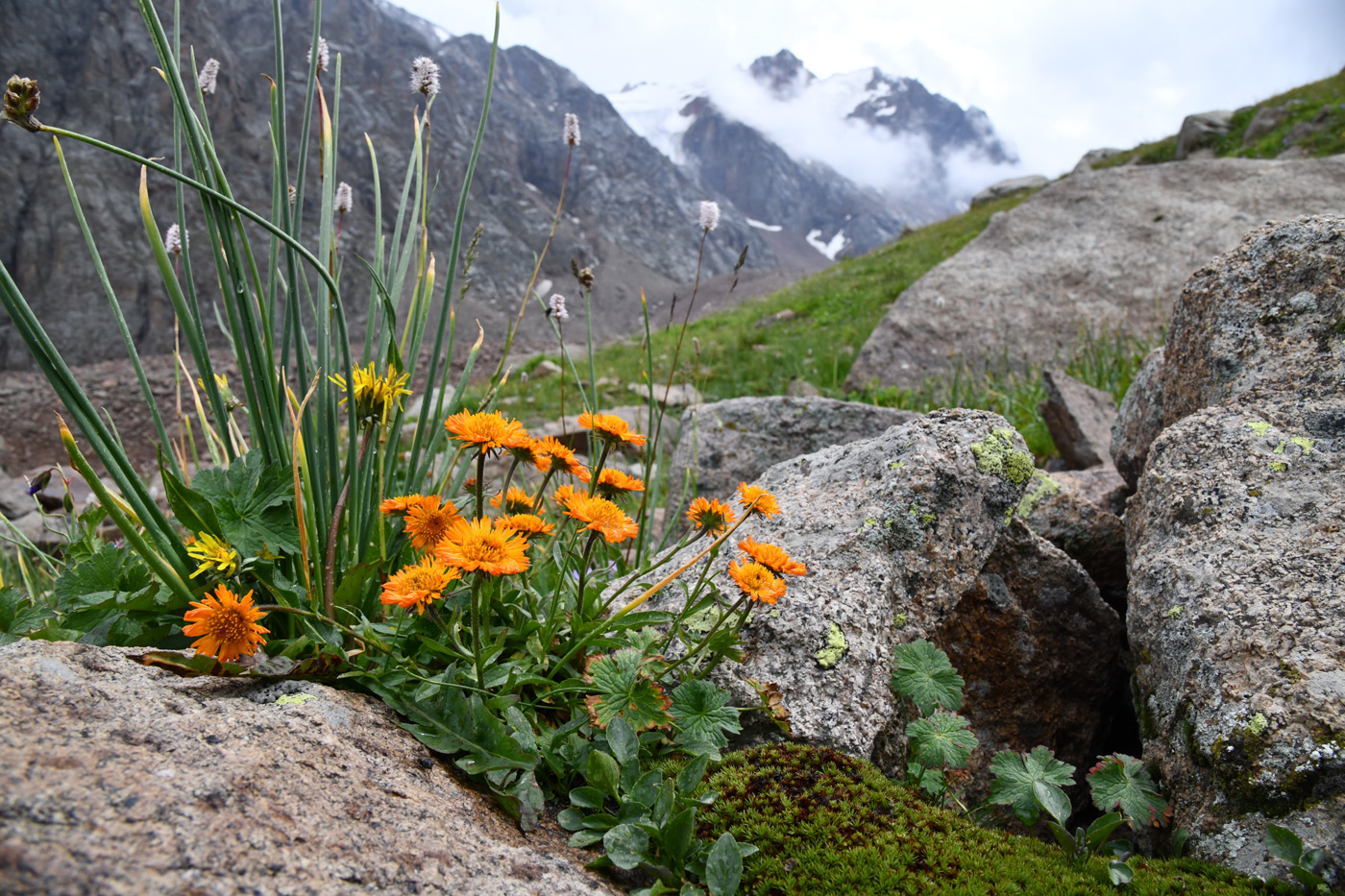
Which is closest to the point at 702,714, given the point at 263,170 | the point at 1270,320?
the point at 1270,320

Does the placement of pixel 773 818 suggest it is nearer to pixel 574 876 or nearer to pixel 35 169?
pixel 574 876

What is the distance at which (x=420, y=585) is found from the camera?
131 centimetres

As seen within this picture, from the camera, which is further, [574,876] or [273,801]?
[574,876]

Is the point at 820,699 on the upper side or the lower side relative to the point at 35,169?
lower

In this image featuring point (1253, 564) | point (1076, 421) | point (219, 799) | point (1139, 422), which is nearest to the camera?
point (219, 799)

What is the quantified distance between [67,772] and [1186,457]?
252 cm

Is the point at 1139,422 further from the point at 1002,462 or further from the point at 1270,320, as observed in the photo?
the point at 1002,462

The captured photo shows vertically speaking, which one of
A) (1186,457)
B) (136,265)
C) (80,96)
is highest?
(80,96)

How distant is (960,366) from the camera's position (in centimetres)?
764

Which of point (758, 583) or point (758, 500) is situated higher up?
point (758, 500)

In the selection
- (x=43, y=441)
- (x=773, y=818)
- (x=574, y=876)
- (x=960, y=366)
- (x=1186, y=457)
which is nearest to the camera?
(x=574, y=876)

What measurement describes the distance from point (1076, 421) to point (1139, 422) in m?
1.22

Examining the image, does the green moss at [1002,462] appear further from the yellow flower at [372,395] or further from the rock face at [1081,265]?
the rock face at [1081,265]

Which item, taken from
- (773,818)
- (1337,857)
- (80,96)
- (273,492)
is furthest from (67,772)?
(80,96)
